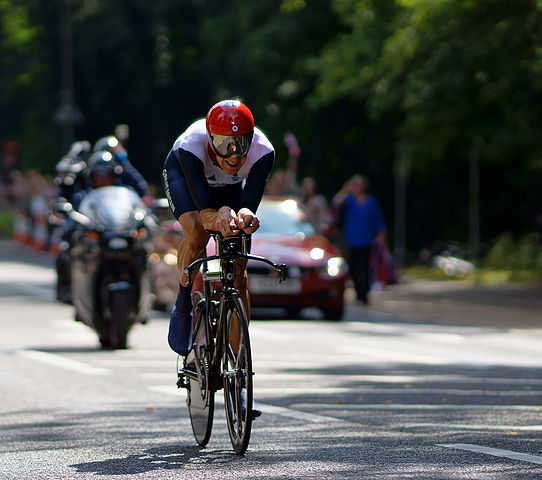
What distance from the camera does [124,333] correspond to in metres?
14.7

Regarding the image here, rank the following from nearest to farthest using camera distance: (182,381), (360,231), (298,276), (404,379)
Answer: (182,381) → (404,379) → (298,276) → (360,231)

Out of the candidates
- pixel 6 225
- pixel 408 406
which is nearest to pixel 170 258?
pixel 408 406

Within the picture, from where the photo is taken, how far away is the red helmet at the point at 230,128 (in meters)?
7.82

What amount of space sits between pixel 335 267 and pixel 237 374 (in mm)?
11413

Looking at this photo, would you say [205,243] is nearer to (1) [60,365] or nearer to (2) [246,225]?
(2) [246,225]

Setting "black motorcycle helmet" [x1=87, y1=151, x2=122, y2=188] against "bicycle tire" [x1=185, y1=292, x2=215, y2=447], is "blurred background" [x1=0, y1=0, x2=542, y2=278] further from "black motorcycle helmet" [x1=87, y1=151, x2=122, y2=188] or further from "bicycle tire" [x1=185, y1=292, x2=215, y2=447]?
"bicycle tire" [x1=185, y1=292, x2=215, y2=447]

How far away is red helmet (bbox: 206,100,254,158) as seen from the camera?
782cm

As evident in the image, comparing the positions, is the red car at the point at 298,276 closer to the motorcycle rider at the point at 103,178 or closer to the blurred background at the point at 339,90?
the motorcycle rider at the point at 103,178

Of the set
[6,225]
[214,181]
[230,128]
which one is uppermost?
[6,225]

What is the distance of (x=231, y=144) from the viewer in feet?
25.9

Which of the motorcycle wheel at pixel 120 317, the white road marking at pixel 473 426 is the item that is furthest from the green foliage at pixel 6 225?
the white road marking at pixel 473 426

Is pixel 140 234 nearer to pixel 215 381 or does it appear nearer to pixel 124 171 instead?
pixel 124 171

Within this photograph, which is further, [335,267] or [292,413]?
[335,267]

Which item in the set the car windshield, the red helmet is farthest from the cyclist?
the car windshield
